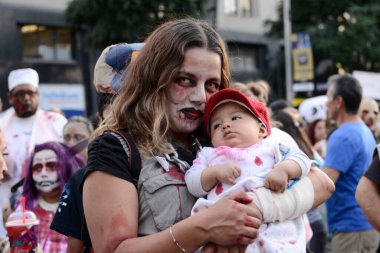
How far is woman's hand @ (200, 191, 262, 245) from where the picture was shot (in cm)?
189

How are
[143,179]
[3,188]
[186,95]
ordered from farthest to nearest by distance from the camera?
[3,188], [186,95], [143,179]

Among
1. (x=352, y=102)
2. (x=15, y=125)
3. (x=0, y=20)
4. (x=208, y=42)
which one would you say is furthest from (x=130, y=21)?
(x=208, y=42)

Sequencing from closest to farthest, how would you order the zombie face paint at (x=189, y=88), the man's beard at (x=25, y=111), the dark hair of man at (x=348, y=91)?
Result: the zombie face paint at (x=189, y=88)
the dark hair of man at (x=348, y=91)
the man's beard at (x=25, y=111)

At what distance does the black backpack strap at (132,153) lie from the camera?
2.05 metres

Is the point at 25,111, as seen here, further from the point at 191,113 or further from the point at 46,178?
the point at 191,113

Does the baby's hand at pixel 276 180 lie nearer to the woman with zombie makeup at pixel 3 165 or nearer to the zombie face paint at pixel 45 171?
the woman with zombie makeup at pixel 3 165

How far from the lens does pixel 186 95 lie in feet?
7.32

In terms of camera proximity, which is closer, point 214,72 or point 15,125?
point 214,72

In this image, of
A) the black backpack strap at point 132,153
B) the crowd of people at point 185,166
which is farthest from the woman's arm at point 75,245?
the black backpack strap at point 132,153

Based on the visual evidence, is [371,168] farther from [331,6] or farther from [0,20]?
[331,6]

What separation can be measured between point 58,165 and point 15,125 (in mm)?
1641

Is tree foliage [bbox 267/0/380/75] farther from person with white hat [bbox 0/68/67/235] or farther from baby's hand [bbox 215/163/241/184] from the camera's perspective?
baby's hand [bbox 215/163/241/184]

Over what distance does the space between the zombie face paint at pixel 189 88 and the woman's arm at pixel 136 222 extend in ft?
1.19

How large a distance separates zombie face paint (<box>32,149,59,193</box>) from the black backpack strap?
2.43 metres
